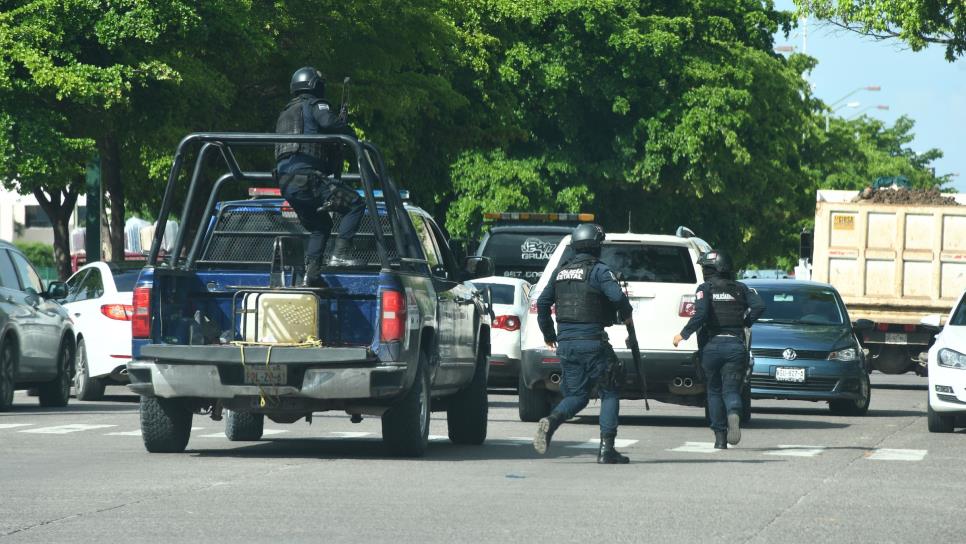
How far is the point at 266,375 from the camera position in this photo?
12.6 metres

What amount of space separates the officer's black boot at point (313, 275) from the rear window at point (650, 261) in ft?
17.1

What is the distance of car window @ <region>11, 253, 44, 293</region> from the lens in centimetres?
2005

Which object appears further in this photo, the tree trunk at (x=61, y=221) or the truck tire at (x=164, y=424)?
the tree trunk at (x=61, y=221)

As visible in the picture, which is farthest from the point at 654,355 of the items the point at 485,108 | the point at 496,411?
the point at 485,108

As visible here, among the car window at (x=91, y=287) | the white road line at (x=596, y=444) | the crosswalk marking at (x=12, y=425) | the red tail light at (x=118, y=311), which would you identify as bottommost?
the crosswalk marking at (x=12, y=425)

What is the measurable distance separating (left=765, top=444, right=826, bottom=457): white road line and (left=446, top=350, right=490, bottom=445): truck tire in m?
2.31

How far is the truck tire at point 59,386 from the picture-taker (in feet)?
67.1

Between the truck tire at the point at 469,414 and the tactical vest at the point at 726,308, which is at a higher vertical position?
the tactical vest at the point at 726,308

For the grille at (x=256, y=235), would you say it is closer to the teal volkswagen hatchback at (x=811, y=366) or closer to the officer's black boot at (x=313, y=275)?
the officer's black boot at (x=313, y=275)

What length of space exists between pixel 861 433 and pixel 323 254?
703 cm

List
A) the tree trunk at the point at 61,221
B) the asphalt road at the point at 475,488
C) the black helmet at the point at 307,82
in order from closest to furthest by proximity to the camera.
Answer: the asphalt road at the point at 475,488
the black helmet at the point at 307,82
the tree trunk at the point at 61,221

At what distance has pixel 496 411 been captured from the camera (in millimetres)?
20984

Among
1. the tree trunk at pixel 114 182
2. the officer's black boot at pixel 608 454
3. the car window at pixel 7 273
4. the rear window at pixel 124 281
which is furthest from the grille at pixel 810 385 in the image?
the tree trunk at pixel 114 182

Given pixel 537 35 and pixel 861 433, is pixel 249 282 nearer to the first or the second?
pixel 861 433
